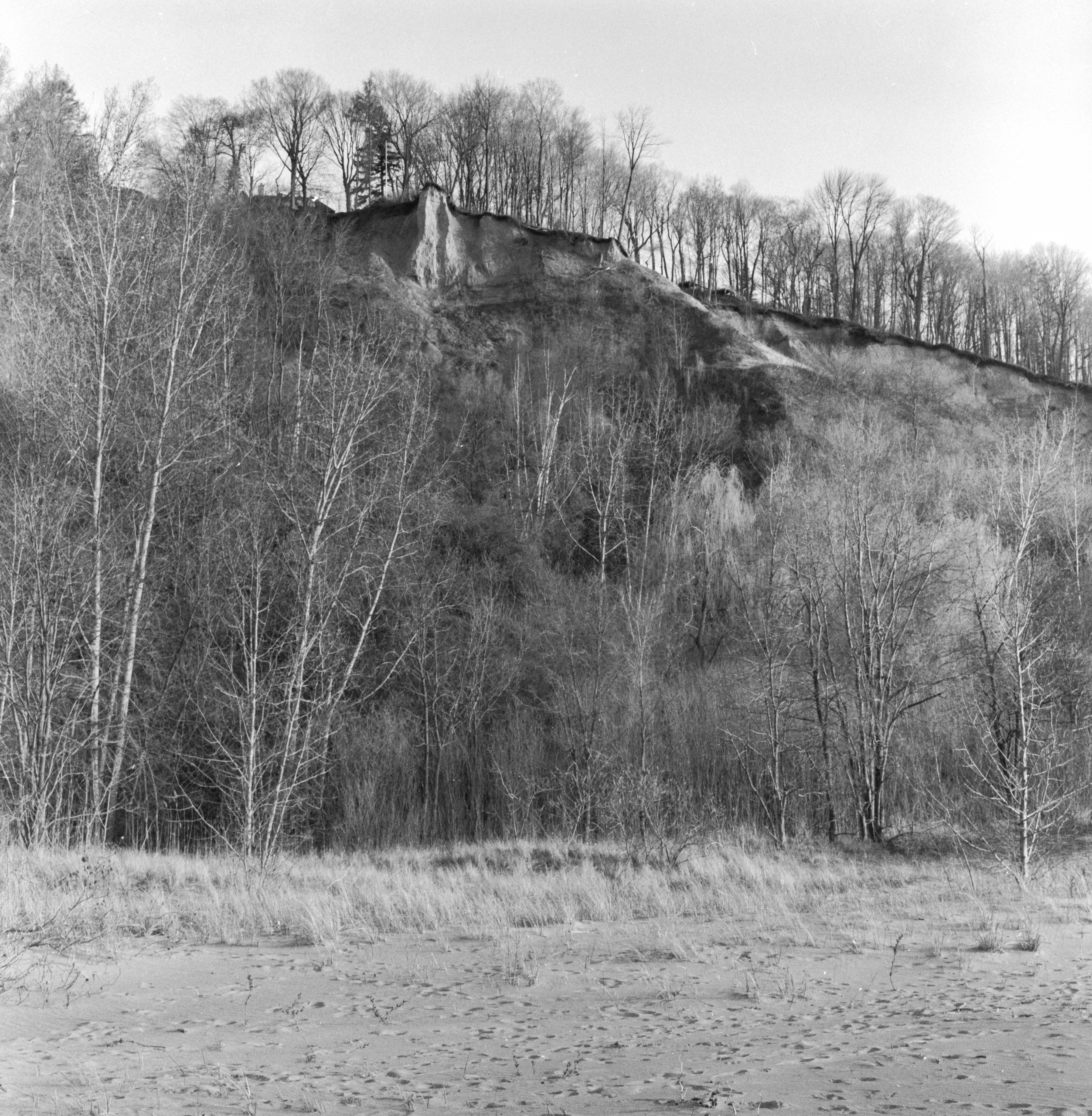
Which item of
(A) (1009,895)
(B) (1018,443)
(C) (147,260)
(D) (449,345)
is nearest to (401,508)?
(C) (147,260)

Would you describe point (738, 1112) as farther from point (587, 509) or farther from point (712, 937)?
point (587, 509)

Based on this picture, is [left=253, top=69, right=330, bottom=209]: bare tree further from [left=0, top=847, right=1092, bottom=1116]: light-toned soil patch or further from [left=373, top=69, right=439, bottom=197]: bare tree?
[left=0, top=847, right=1092, bottom=1116]: light-toned soil patch

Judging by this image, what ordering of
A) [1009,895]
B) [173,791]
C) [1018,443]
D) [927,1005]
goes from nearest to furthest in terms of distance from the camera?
[927,1005], [1009,895], [173,791], [1018,443]

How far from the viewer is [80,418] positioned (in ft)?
64.3

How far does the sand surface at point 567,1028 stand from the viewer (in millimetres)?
5445

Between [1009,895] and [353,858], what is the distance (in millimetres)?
9978

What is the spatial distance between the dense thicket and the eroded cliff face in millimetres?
10813

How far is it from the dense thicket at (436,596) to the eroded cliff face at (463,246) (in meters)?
10.8

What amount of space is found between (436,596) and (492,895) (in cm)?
1579

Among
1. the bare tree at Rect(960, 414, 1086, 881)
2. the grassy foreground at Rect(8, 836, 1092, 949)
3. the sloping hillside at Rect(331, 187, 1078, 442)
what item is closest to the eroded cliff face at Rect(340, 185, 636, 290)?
the sloping hillside at Rect(331, 187, 1078, 442)

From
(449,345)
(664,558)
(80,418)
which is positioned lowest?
(664,558)

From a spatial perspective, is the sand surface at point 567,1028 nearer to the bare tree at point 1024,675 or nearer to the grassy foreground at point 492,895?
the grassy foreground at point 492,895

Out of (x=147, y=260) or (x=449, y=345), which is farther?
(x=449, y=345)

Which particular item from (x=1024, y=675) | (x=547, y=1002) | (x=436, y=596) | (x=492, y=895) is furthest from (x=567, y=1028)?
(x=436, y=596)
